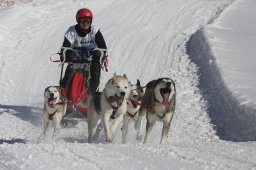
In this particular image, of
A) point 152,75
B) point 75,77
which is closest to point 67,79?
point 75,77

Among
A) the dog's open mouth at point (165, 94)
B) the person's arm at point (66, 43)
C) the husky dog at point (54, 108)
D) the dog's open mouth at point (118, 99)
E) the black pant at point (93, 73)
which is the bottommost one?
the husky dog at point (54, 108)

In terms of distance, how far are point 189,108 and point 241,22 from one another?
8.13m

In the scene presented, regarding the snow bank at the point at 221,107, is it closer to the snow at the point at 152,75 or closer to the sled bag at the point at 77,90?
the snow at the point at 152,75

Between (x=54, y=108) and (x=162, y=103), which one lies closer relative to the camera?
(x=162, y=103)

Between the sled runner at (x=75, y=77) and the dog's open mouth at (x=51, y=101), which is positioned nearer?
the dog's open mouth at (x=51, y=101)

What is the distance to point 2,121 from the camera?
873 centimetres

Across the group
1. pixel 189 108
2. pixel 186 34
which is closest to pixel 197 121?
pixel 189 108

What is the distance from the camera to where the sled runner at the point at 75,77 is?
315 inches

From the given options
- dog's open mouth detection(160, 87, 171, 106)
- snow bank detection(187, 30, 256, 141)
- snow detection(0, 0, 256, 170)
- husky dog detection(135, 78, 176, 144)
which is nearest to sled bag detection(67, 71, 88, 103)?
snow detection(0, 0, 256, 170)

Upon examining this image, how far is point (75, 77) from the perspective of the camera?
8047mm

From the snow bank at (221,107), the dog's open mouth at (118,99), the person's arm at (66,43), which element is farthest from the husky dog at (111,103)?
the snow bank at (221,107)

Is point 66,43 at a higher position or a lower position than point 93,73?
higher

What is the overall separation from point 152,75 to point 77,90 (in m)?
3.77

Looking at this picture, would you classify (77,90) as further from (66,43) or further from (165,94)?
(165,94)
